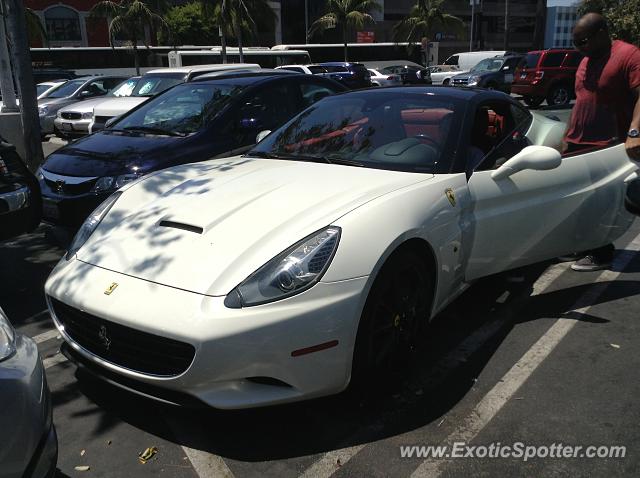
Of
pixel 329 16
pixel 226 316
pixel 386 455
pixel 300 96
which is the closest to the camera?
pixel 226 316

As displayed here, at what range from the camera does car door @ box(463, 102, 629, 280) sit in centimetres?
338

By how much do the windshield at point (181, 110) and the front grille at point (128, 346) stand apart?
3.14 meters

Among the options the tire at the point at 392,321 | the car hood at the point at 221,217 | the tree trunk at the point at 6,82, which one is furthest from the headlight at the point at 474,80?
the tire at the point at 392,321

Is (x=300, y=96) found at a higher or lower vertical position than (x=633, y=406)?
higher

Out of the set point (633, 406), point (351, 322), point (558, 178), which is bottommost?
point (633, 406)

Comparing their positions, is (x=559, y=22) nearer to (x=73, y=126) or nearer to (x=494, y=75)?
(x=494, y=75)

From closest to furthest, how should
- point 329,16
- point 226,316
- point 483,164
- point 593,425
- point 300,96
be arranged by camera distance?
1. point 226,316
2. point 593,425
3. point 483,164
4. point 300,96
5. point 329,16

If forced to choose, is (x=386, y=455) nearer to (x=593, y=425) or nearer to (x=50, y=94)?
(x=593, y=425)

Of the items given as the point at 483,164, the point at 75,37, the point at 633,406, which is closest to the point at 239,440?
the point at 633,406

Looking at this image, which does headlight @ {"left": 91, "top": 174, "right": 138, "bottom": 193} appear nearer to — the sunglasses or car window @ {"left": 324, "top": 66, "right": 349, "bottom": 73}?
the sunglasses

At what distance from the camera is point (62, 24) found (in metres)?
40.0

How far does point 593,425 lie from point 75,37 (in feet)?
148

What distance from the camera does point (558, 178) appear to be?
12.3ft

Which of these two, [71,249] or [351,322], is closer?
[351,322]
